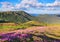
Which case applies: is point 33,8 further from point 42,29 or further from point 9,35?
point 9,35

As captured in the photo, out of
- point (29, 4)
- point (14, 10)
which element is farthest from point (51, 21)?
point (14, 10)

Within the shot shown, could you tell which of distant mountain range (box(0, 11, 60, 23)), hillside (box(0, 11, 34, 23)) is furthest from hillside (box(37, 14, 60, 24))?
hillside (box(0, 11, 34, 23))

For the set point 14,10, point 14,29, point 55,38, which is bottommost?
point 55,38

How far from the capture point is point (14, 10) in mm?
4086

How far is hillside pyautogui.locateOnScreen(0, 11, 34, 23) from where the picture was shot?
4070 mm

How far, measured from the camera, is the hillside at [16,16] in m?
4.07

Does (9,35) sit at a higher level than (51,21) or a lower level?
lower

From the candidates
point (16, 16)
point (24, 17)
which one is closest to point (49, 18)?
point (24, 17)

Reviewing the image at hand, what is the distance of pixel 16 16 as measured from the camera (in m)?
4.12

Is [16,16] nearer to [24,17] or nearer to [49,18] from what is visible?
[24,17]

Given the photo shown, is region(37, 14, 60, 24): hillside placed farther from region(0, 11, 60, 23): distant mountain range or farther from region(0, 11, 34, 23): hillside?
region(0, 11, 34, 23): hillside

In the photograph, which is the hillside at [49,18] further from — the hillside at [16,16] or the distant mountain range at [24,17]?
the hillside at [16,16]

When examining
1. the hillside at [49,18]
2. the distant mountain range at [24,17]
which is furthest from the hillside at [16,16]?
the hillside at [49,18]

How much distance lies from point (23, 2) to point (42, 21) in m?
0.67
